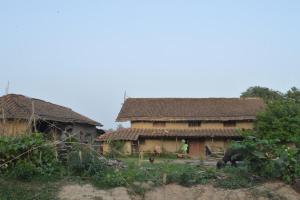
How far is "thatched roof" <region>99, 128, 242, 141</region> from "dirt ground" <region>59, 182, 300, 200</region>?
22807 mm

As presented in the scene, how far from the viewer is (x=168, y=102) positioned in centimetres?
3816

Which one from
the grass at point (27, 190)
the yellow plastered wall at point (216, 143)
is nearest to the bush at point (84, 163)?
the grass at point (27, 190)

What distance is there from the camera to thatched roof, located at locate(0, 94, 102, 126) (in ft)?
87.7

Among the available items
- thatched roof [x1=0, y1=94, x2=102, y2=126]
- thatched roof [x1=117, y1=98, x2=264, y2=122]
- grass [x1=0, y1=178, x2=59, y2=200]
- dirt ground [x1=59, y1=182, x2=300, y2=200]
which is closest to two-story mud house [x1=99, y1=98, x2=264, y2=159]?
thatched roof [x1=117, y1=98, x2=264, y2=122]

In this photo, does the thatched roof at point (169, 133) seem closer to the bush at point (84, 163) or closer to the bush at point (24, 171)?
the bush at point (84, 163)

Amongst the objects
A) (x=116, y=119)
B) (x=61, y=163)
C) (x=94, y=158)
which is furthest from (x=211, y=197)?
(x=116, y=119)

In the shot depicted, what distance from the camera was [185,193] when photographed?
9664mm

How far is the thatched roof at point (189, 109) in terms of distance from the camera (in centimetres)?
3509

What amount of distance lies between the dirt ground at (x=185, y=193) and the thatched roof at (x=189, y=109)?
25.0 metres

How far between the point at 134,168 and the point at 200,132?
23.6 metres

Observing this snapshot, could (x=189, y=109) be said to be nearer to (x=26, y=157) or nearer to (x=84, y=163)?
(x=84, y=163)

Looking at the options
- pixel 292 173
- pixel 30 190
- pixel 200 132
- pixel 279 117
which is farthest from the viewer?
pixel 200 132

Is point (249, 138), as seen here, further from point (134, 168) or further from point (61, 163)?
point (61, 163)

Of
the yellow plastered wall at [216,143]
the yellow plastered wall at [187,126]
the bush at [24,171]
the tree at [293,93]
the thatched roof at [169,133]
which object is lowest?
the bush at [24,171]
